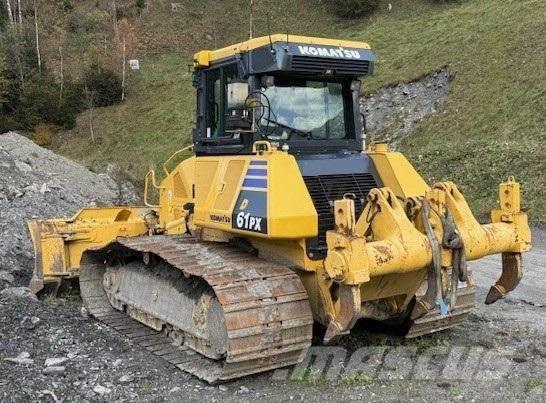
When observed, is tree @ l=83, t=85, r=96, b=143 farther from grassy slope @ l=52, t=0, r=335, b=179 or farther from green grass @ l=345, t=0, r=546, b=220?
green grass @ l=345, t=0, r=546, b=220

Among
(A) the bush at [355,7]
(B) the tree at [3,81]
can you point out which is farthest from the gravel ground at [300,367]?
(A) the bush at [355,7]

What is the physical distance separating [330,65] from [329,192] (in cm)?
124

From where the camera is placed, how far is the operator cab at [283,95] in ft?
21.2

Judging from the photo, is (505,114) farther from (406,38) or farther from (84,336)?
(84,336)

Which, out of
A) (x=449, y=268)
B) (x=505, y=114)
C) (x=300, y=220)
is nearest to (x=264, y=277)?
(x=300, y=220)

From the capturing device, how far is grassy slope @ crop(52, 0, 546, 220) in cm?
1812

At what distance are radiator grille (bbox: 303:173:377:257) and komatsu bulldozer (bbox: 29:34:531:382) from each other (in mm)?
13

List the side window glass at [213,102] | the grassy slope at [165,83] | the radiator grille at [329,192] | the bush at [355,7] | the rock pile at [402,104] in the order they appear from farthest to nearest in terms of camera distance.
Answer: the bush at [355,7], the grassy slope at [165,83], the rock pile at [402,104], the side window glass at [213,102], the radiator grille at [329,192]

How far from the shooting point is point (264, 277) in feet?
19.2

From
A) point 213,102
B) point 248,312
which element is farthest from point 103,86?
point 248,312

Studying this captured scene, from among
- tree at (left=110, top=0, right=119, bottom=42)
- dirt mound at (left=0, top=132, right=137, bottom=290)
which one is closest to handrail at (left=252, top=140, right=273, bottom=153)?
dirt mound at (left=0, top=132, right=137, bottom=290)

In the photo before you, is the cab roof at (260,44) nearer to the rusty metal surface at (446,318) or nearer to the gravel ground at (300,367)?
the rusty metal surface at (446,318)

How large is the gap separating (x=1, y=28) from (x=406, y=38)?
25.2 meters

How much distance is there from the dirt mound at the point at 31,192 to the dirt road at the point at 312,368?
7.25ft
